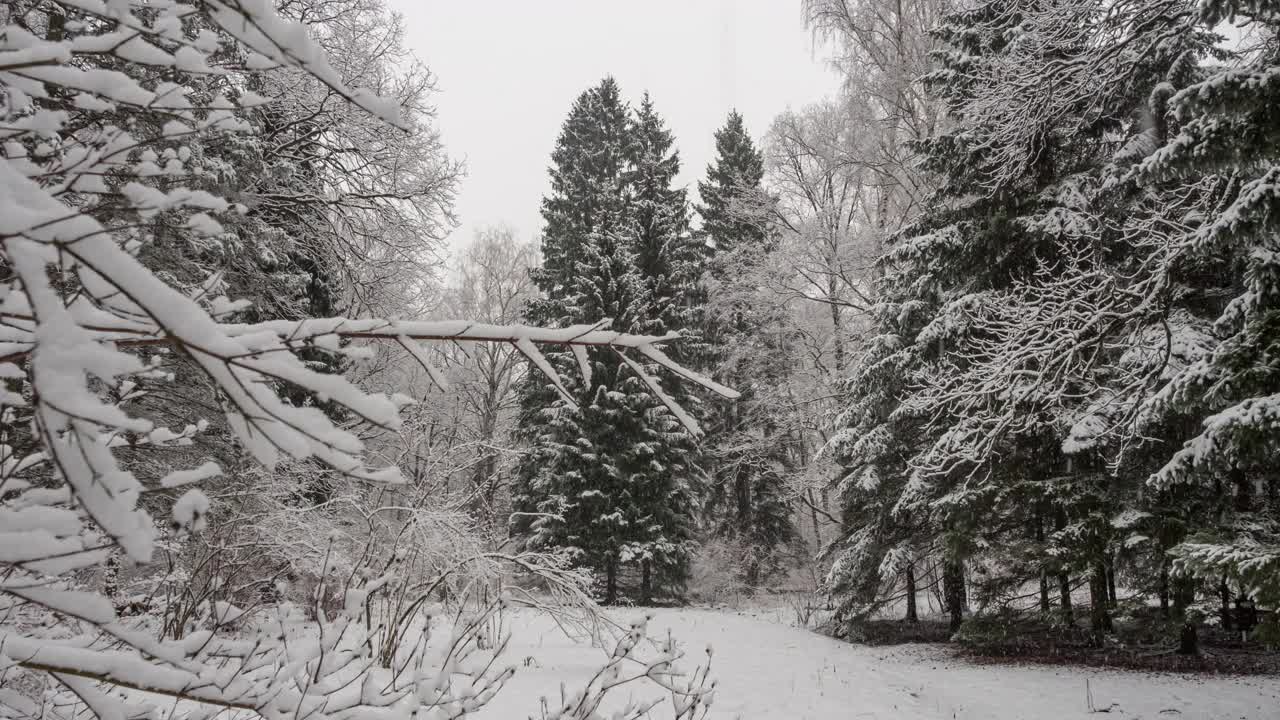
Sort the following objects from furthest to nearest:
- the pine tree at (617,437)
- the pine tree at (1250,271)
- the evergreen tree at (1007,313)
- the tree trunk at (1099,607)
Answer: the pine tree at (617,437) < the tree trunk at (1099,607) < the evergreen tree at (1007,313) < the pine tree at (1250,271)

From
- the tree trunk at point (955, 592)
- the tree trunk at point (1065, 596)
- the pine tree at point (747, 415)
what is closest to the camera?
the tree trunk at point (1065, 596)

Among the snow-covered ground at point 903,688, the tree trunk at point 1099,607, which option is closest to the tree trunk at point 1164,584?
the tree trunk at point 1099,607

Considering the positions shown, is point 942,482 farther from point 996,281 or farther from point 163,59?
point 163,59

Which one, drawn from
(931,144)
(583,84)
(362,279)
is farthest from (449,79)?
(583,84)

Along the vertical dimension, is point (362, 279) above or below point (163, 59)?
above

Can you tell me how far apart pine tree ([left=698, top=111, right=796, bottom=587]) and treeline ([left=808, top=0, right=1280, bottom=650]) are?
194 inches

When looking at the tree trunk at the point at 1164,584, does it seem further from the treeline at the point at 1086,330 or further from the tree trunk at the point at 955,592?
the tree trunk at the point at 955,592

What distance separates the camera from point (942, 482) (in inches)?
343

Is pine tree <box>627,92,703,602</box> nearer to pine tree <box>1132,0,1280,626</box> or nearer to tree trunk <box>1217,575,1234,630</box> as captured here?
tree trunk <box>1217,575,1234,630</box>

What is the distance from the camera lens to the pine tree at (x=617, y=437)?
555 inches

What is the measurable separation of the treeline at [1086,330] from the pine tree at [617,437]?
462cm

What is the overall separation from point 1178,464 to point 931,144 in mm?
5680

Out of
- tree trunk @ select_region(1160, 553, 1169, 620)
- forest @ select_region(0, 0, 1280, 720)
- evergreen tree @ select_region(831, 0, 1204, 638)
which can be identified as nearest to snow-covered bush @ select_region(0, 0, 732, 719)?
forest @ select_region(0, 0, 1280, 720)

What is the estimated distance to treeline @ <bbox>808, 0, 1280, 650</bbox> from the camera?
4.04 metres
